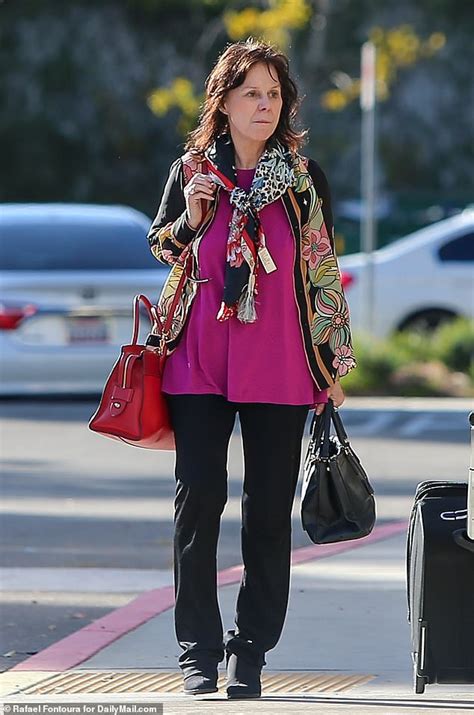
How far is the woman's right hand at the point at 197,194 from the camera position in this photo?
450 cm

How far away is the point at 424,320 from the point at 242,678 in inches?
420

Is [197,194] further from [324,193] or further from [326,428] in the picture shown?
[326,428]

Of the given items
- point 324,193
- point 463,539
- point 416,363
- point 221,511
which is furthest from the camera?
point 416,363

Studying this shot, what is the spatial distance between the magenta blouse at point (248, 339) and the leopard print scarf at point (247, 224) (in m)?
0.04

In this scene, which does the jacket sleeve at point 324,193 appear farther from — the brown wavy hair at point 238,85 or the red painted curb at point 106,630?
the red painted curb at point 106,630

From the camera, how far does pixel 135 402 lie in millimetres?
4531

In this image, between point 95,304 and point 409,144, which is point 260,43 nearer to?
point 95,304

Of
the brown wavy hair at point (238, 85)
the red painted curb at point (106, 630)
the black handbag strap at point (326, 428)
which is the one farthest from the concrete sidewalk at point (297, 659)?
the brown wavy hair at point (238, 85)

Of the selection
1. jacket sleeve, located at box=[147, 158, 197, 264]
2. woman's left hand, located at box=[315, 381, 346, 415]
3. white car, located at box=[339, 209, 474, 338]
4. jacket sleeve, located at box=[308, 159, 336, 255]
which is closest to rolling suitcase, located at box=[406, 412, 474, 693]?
woman's left hand, located at box=[315, 381, 346, 415]

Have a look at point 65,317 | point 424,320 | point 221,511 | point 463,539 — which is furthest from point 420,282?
point 463,539

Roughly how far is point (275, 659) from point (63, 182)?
25.4m

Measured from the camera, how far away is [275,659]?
5199 mm

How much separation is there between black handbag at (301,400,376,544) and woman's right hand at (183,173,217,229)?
2.29ft

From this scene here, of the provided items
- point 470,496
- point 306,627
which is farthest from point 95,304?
point 470,496
